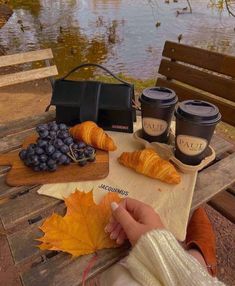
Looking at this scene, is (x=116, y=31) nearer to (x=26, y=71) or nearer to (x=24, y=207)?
(x=26, y=71)

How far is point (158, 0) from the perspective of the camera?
40.3ft

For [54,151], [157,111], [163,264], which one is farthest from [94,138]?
[163,264]

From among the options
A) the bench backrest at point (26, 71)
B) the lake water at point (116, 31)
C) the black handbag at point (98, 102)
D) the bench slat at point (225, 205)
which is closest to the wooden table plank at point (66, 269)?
the black handbag at point (98, 102)

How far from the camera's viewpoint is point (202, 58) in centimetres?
258

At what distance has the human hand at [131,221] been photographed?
976mm

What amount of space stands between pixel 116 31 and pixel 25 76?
6.42m

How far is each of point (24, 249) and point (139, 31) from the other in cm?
852

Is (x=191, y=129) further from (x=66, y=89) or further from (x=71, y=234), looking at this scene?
(x=66, y=89)

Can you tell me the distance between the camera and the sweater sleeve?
0.88m

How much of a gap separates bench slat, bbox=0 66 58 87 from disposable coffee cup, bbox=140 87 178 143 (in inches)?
68.7

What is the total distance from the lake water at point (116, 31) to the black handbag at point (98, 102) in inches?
181

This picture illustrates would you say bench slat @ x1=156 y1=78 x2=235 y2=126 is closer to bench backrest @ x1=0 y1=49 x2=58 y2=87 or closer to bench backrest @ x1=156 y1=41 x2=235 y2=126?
bench backrest @ x1=156 y1=41 x2=235 y2=126

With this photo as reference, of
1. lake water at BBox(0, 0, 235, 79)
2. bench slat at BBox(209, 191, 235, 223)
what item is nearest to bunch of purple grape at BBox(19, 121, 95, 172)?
bench slat at BBox(209, 191, 235, 223)

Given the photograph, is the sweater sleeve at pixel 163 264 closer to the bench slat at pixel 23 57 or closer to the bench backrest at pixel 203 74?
the bench backrest at pixel 203 74
